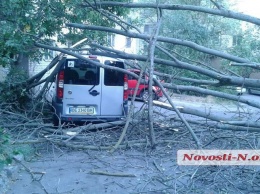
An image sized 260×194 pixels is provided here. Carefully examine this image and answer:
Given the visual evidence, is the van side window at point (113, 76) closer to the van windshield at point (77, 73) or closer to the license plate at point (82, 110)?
the van windshield at point (77, 73)

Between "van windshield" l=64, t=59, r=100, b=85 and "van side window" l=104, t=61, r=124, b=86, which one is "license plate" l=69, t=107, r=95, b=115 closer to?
"van windshield" l=64, t=59, r=100, b=85

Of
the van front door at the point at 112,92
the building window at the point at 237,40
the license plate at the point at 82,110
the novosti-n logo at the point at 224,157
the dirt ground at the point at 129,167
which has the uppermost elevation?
Answer: the building window at the point at 237,40

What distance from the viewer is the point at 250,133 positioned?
7473 millimetres

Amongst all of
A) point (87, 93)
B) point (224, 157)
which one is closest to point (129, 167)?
point (224, 157)

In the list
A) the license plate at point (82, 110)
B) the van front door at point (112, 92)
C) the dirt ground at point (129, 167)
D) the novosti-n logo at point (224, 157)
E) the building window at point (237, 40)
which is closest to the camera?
the dirt ground at point (129, 167)

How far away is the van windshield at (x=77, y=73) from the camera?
9.82 meters

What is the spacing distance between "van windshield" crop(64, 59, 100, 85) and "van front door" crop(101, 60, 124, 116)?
1.20ft

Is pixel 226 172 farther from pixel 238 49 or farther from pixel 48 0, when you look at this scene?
pixel 238 49

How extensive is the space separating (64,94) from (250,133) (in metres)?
4.40

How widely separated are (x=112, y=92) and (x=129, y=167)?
3.43 metres

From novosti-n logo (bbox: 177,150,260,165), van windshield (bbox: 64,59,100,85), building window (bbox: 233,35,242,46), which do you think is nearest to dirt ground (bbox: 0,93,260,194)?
novosti-n logo (bbox: 177,150,260,165)

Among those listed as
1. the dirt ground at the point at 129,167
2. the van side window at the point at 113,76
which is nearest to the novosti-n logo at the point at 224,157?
the dirt ground at the point at 129,167

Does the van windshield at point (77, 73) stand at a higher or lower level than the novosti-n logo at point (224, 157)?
higher

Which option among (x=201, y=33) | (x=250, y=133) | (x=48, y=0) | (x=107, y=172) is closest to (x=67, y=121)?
(x=48, y=0)
